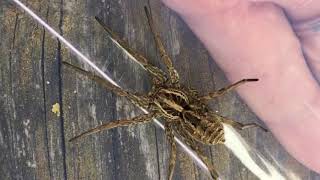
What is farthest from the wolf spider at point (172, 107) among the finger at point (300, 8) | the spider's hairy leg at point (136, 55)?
the finger at point (300, 8)

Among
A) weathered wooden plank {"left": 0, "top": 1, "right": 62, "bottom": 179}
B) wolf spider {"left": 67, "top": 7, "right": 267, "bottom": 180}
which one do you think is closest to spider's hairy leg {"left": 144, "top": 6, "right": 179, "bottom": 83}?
wolf spider {"left": 67, "top": 7, "right": 267, "bottom": 180}

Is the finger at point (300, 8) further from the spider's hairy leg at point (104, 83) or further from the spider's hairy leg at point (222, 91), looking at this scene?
the spider's hairy leg at point (104, 83)

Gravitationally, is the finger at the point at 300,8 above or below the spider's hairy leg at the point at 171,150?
above

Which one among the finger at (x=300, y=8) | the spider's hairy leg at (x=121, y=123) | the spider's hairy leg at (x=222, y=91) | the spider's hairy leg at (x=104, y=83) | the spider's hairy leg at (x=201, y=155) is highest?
the finger at (x=300, y=8)

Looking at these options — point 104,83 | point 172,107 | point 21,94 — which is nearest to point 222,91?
point 172,107

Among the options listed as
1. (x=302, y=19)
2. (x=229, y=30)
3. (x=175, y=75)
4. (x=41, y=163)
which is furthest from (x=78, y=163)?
(x=302, y=19)

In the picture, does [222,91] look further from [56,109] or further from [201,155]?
[56,109]
